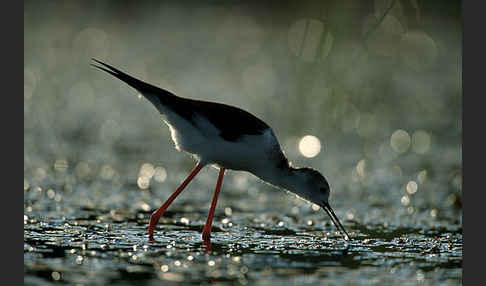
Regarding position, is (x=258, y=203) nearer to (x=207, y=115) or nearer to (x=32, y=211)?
(x=207, y=115)

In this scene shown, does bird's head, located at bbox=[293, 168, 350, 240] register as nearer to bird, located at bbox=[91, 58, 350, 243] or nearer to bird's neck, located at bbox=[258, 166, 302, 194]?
bird's neck, located at bbox=[258, 166, 302, 194]

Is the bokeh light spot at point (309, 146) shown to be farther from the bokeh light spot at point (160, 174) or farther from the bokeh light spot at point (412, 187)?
the bokeh light spot at point (160, 174)

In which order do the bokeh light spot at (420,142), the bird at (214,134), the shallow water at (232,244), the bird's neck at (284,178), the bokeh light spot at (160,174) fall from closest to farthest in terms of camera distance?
the shallow water at (232,244) → the bird at (214,134) → the bird's neck at (284,178) → the bokeh light spot at (160,174) → the bokeh light spot at (420,142)

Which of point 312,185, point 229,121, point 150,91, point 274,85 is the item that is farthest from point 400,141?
point 150,91

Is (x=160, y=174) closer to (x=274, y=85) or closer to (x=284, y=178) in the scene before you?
(x=284, y=178)

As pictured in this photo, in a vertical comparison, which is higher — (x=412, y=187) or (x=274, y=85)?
(x=274, y=85)

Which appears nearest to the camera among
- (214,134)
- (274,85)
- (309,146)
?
(214,134)

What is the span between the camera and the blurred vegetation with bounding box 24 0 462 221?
1105cm

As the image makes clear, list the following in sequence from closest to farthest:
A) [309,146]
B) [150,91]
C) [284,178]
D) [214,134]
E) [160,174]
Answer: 1. [214,134]
2. [150,91]
3. [284,178]
4. [160,174]
5. [309,146]

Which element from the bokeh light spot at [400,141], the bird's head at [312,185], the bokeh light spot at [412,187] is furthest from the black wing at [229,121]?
the bokeh light spot at [400,141]

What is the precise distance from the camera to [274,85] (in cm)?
1627

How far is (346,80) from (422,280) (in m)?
7.92

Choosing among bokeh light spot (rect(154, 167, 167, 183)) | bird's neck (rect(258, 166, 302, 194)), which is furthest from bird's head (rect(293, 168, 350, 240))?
bokeh light spot (rect(154, 167, 167, 183))

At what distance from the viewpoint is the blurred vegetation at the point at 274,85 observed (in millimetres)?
11046
